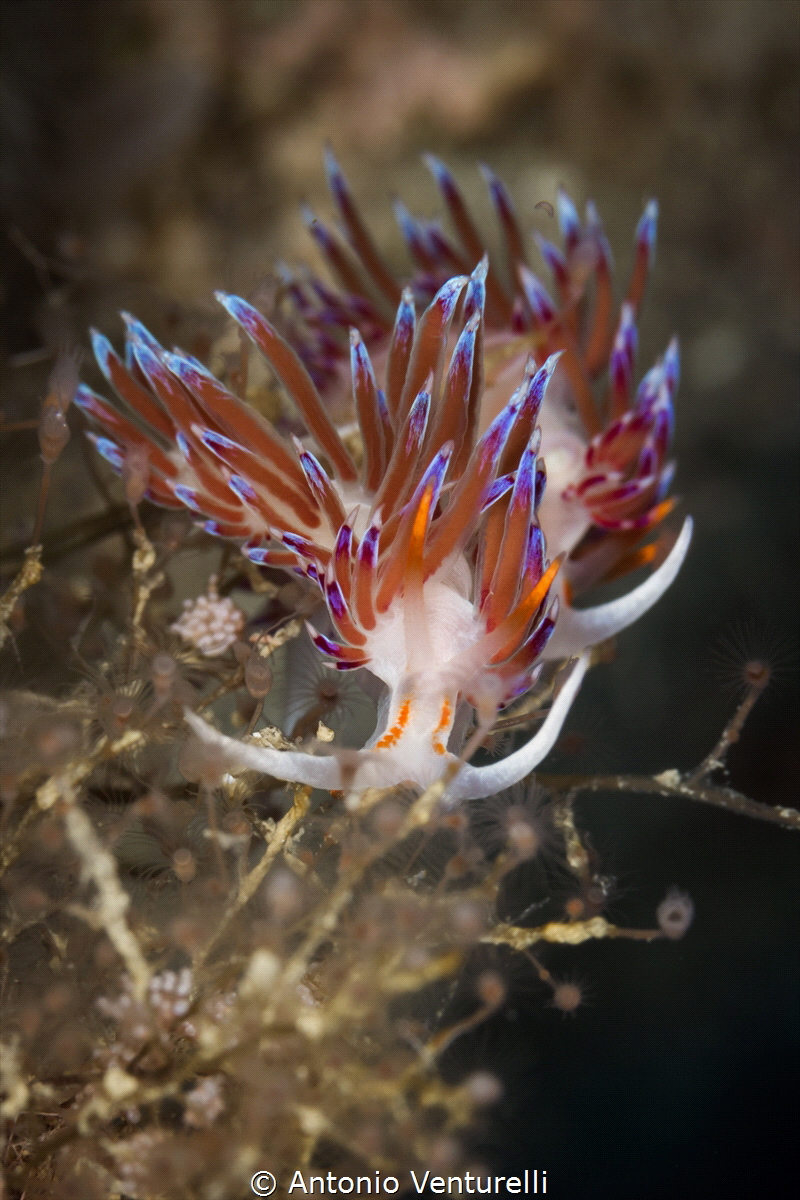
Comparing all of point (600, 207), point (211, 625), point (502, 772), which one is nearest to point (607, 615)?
point (502, 772)

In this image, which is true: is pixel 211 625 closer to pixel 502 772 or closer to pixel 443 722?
pixel 443 722

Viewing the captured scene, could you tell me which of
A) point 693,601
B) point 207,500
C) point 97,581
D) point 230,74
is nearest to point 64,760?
point 207,500

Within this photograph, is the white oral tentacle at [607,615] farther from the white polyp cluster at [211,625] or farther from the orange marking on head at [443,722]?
the white polyp cluster at [211,625]

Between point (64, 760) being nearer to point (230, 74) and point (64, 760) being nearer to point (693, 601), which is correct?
point (693, 601)

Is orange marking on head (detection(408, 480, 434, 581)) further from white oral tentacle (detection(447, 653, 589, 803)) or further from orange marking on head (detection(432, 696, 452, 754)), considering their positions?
white oral tentacle (detection(447, 653, 589, 803))

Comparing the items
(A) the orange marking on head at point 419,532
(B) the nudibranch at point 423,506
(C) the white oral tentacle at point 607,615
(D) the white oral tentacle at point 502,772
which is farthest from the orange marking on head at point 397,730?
(C) the white oral tentacle at point 607,615

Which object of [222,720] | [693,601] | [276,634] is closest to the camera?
[276,634]
